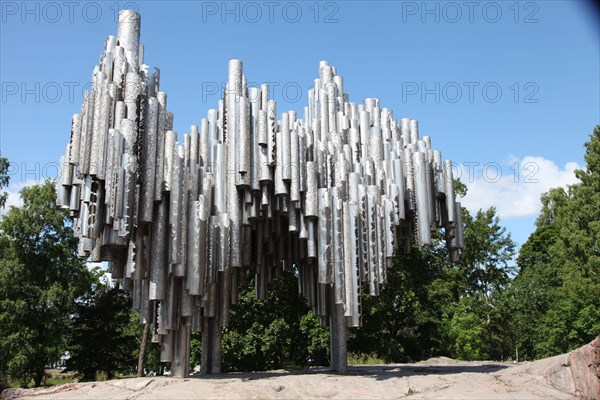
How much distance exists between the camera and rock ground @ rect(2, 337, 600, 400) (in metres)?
13.1

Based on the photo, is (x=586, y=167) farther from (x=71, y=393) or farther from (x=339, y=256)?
(x=71, y=393)

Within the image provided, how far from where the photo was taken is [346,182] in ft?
54.6

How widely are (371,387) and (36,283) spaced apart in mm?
25974

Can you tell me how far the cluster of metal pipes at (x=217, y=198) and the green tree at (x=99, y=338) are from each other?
16.4 metres

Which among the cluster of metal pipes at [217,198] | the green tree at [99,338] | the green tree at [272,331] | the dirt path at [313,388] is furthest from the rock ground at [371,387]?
the green tree at [99,338]

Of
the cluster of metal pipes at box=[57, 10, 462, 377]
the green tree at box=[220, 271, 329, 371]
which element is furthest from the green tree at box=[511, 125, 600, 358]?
the cluster of metal pipes at box=[57, 10, 462, 377]

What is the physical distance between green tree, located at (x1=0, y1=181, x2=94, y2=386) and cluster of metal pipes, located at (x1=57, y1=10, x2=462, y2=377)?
60.0ft

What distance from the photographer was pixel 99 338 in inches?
1259

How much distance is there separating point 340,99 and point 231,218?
7020 mm

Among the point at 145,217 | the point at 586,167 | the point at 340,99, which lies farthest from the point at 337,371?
the point at 586,167

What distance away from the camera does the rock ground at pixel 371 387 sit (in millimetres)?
13102

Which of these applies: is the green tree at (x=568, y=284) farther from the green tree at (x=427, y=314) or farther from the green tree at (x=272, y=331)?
the green tree at (x=272, y=331)

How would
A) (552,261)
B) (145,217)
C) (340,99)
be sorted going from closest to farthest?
(145,217)
(340,99)
(552,261)

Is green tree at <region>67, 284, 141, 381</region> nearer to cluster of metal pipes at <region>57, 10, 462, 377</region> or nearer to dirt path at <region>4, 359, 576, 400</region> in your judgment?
cluster of metal pipes at <region>57, 10, 462, 377</region>
